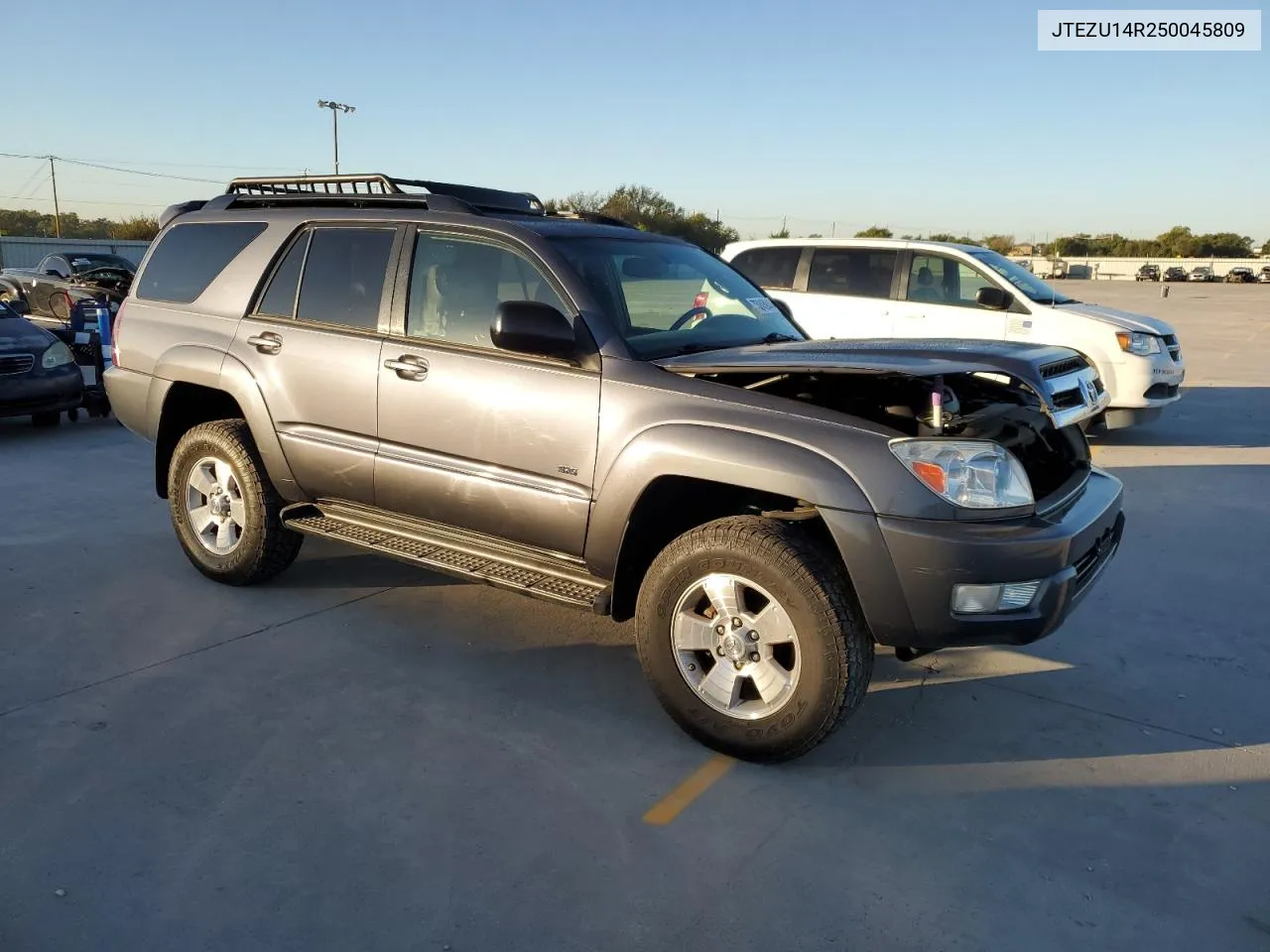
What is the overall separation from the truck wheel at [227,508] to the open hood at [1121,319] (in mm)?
7826

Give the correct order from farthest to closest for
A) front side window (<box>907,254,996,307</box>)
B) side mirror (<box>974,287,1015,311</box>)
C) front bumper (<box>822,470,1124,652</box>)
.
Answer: front side window (<box>907,254,996,307</box>)
side mirror (<box>974,287,1015,311</box>)
front bumper (<box>822,470,1124,652</box>)

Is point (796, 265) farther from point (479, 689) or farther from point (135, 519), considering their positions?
point (479, 689)

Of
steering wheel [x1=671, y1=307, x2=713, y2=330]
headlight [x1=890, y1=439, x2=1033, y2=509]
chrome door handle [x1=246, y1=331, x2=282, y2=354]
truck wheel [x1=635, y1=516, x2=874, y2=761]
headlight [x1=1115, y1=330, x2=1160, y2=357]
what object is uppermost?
steering wheel [x1=671, y1=307, x2=713, y2=330]

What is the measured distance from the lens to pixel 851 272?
10.4 metres

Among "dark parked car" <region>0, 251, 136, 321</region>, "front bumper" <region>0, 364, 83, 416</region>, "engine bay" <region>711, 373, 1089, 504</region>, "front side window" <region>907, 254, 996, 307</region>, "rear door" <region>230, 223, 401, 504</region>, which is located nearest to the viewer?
"engine bay" <region>711, 373, 1089, 504</region>

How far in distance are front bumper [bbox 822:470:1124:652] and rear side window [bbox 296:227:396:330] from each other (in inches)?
96.8

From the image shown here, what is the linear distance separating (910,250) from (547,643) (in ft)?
23.2

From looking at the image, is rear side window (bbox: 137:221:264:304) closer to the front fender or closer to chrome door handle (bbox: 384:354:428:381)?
chrome door handle (bbox: 384:354:428:381)

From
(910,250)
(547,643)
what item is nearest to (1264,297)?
(910,250)

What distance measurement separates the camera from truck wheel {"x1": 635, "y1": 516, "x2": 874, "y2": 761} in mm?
3320

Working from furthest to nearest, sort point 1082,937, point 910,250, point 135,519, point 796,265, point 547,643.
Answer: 1. point 796,265
2. point 910,250
3. point 135,519
4. point 547,643
5. point 1082,937

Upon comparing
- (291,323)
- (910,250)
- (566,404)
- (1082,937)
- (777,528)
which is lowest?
(1082,937)

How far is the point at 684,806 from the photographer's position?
3.27m

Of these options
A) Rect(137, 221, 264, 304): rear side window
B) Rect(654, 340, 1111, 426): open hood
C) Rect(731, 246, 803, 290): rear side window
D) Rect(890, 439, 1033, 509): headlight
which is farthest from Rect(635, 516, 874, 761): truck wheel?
Rect(731, 246, 803, 290): rear side window
